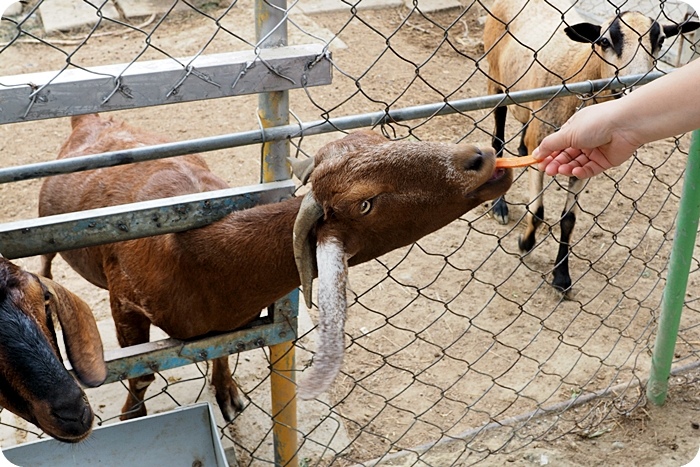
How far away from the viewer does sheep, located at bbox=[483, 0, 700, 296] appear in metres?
4.54

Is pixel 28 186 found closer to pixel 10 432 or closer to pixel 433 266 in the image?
pixel 10 432

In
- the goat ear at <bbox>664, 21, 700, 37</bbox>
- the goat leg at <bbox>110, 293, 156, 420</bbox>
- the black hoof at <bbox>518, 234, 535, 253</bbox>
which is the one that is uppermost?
the goat ear at <bbox>664, 21, 700, 37</bbox>

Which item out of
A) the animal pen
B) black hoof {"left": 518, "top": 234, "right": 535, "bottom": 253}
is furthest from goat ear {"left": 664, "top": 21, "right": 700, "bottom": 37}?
black hoof {"left": 518, "top": 234, "right": 535, "bottom": 253}

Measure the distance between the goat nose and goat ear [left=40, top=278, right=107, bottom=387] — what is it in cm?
132

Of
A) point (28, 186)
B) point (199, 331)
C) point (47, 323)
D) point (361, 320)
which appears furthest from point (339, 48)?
point (47, 323)

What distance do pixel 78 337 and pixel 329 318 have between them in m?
0.80

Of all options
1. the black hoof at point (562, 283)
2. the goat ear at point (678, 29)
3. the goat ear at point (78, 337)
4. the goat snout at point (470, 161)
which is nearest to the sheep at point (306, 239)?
the goat snout at point (470, 161)

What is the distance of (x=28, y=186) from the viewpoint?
18.7 ft

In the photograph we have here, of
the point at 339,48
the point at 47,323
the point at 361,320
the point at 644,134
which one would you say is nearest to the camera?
the point at 47,323

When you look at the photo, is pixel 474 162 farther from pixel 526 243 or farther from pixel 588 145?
pixel 526 243

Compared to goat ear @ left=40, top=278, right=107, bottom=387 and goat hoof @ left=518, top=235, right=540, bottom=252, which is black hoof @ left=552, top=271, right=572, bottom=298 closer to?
goat hoof @ left=518, top=235, right=540, bottom=252

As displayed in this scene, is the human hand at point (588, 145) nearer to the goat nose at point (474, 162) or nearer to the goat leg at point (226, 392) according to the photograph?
the goat nose at point (474, 162)

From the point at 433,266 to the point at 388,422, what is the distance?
4.83 feet

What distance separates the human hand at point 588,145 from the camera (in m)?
2.46
